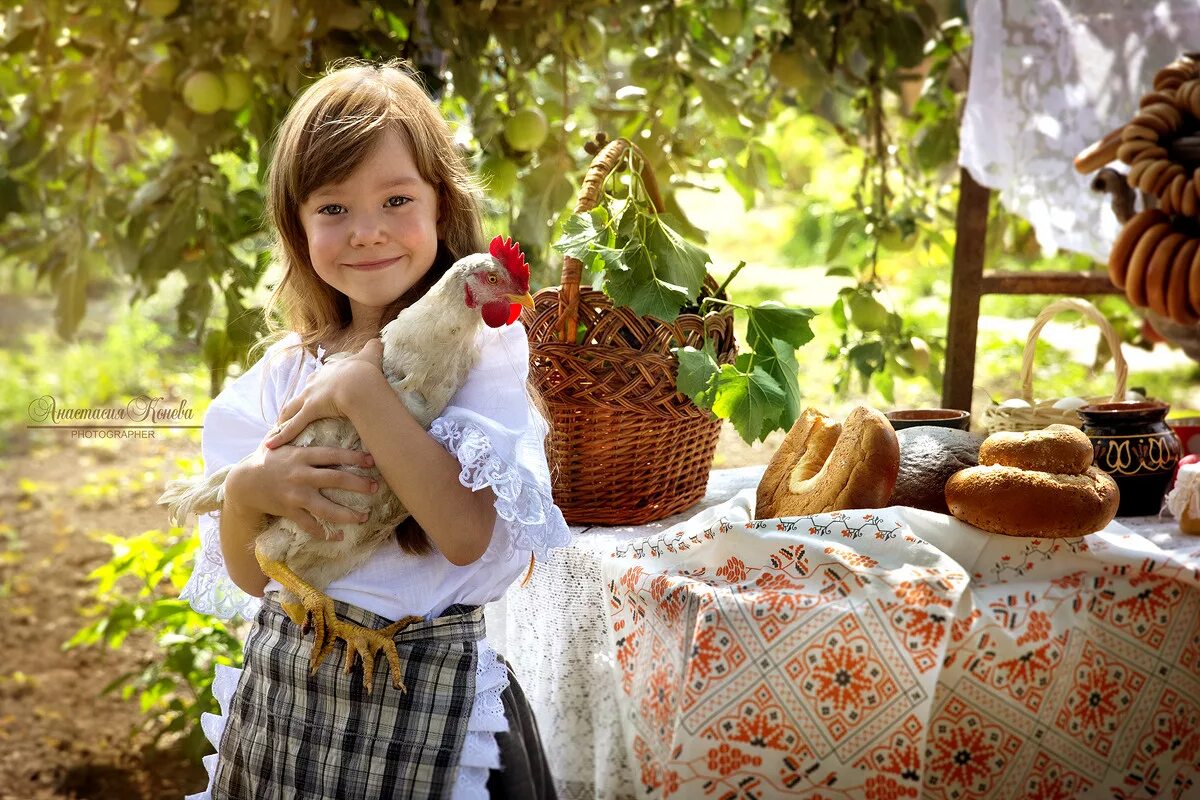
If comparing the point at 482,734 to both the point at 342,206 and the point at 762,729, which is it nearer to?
the point at 762,729

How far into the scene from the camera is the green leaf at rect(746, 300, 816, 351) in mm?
1529

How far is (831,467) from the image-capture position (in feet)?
4.51

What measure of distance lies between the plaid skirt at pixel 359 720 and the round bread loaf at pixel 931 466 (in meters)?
0.63

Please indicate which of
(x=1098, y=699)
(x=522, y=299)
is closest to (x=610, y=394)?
(x=522, y=299)

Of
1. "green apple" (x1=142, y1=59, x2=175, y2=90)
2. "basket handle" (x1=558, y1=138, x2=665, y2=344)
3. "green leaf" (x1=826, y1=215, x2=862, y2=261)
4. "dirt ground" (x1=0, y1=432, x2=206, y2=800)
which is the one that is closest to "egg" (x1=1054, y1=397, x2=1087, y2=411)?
"basket handle" (x1=558, y1=138, x2=665, y2=344)

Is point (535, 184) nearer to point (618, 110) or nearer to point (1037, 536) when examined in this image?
point (618, 110)

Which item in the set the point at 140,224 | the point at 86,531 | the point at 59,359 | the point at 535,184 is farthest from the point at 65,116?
the point at 59,359

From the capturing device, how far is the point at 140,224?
77.2 inches

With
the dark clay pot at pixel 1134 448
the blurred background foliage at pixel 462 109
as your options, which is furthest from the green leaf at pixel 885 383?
the dark clay pot at pixel 1134 448

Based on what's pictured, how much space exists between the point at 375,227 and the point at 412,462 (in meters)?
0.27

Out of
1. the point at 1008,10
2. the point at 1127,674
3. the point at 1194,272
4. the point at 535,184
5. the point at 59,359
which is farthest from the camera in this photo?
the point at 59,359

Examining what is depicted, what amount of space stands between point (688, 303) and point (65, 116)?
1.32 m

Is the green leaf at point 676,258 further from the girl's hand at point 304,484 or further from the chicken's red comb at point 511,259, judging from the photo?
the girl's hand at point 304,484

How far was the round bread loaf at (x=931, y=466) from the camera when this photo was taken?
4.59 ft
